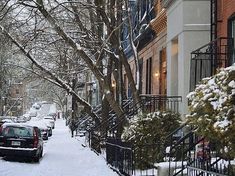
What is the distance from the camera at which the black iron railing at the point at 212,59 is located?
14508 millimetres

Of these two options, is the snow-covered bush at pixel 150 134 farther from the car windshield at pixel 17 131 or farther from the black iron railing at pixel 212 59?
the car windshield at pixel 17 131

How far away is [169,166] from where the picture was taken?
11.7 meters

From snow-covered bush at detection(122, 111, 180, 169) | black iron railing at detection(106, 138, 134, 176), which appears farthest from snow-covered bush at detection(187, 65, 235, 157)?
snow-covered bush at detection(122, 111, 180, 169)

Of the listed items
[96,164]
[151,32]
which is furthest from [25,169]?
[151,32]

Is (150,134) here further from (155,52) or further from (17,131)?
(155,52)

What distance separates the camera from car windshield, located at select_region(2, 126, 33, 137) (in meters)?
20.8

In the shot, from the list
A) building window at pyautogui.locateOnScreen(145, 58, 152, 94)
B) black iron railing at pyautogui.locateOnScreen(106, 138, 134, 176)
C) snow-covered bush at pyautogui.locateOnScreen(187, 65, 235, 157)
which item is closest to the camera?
snow-covered bush at pyautogui.locateOnScreen(187, 65, 235, 157)

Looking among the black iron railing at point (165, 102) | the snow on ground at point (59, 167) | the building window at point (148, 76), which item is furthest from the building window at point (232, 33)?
the building window at point (148, 76)

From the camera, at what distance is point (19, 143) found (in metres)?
20.5

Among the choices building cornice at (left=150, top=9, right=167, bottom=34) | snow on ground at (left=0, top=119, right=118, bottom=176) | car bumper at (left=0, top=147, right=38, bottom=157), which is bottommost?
snow on ground at (left=0, top=119, right=118, bottom=176)

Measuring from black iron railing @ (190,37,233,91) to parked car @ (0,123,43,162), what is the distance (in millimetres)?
7591

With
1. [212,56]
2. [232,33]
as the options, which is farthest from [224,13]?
[212,56]

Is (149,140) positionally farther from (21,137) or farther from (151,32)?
(151,32)

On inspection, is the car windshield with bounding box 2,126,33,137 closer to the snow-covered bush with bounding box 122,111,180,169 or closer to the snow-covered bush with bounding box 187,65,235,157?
the snow-covered bush with bounding box 122,111,180,169
